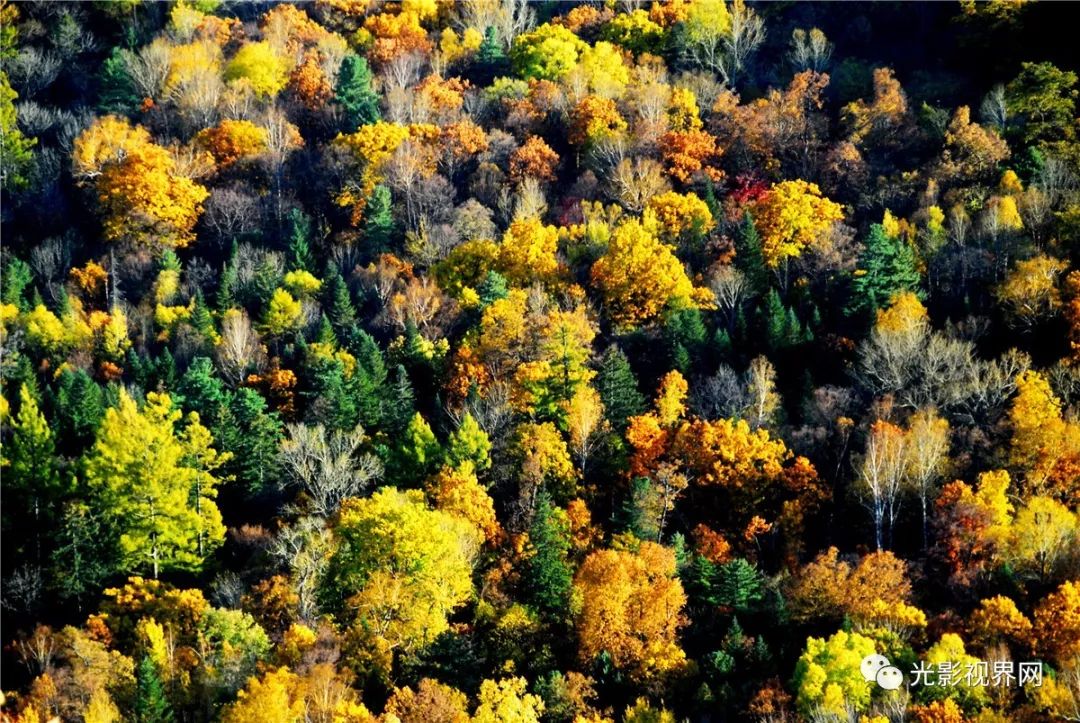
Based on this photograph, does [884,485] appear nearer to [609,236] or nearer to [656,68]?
[609,236]

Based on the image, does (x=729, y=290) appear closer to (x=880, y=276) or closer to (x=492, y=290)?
(x=880, y=276)

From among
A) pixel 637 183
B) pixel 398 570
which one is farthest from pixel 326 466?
pixel 637 183

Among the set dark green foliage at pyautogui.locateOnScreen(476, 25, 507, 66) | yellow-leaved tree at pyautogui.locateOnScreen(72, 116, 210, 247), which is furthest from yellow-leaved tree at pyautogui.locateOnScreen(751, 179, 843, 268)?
yellow-leaved tree at pyautogui.locateOnScreen(72, 116, 210, 247)

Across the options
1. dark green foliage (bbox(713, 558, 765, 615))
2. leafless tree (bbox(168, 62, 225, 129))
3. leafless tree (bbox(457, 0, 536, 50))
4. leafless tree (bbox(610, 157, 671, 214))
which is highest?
leafless tree (bbox(457, 0, 536, 50))

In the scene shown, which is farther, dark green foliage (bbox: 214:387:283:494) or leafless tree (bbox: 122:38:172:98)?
leafless tree (bbox: 122:38:172:98)

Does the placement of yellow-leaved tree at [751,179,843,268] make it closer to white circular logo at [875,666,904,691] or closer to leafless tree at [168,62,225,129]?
white circular logo at [875,666,904,691]

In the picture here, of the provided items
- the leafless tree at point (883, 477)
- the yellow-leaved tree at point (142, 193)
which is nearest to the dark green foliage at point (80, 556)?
the yellow-leaved tree at point (142, 193)

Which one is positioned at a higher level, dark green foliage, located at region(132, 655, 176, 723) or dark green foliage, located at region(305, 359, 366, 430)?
dark green foliage, located at region(305, 359, 366, 430)
